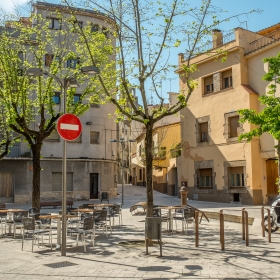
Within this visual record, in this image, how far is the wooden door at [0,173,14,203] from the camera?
29.0 metres

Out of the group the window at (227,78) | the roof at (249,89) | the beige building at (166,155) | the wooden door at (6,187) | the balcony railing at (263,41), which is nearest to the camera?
the roof at (249,89)

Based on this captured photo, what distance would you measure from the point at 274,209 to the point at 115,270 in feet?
21.8

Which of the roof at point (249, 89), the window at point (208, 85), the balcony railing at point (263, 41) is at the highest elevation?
the balcony railing at point (263, 41)

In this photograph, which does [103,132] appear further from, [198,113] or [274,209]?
[274,209]

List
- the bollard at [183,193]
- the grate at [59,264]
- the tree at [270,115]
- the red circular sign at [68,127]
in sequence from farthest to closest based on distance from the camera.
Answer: the bollard at [183,193]
the tree at [270,115]
the red circular sign at [68,127]
the grate at [59,264]

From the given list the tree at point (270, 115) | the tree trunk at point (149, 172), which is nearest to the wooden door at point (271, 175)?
the tree at point (270, 115)

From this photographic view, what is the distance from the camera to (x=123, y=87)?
11586mm

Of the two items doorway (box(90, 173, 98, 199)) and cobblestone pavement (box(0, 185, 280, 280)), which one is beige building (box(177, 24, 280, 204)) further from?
cobblestone pavement (box(0, 185, 280, 280))

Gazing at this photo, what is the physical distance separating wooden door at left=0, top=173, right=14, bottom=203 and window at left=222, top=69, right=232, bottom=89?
16707 millimetres

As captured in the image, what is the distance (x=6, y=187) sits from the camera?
95.8ft

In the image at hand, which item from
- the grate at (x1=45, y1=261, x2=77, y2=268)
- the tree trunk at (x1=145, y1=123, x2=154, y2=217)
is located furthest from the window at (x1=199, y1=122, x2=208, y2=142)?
the grate at (x1=45, y1=261, x2=77, y2=268)

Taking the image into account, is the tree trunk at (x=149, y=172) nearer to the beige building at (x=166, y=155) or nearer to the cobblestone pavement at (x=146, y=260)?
the cobblestone pavement at (x=146, y=260)

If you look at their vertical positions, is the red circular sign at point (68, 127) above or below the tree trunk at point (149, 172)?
above

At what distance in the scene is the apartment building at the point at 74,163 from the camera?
29281 mm
